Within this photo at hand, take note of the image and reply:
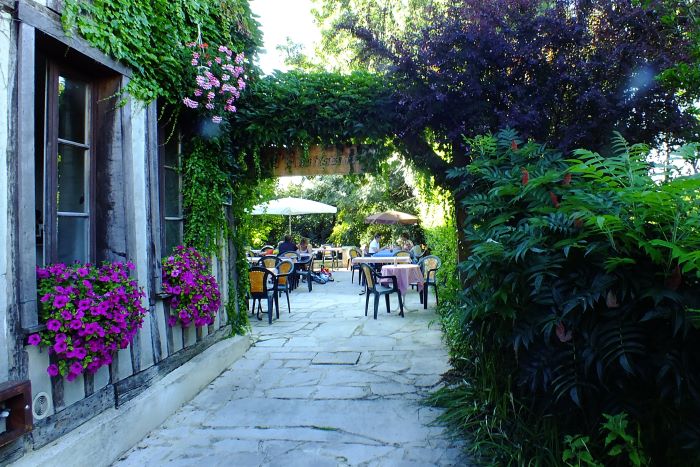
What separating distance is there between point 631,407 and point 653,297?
1.69 feet

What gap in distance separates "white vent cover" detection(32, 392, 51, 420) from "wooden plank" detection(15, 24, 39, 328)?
387 mm

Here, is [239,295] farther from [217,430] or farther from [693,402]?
[693,402]

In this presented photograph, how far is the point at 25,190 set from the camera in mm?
2334

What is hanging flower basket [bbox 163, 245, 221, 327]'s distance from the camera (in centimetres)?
366

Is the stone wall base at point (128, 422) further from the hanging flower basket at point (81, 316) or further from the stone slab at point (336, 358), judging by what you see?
the stone slab at point (336, 358)

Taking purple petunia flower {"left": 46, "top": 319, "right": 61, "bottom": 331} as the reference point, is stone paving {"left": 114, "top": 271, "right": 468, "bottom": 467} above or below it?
below

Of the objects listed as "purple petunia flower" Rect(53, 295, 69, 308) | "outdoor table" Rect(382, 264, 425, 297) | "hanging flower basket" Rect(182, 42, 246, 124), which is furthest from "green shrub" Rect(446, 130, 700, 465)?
"outdoor table" Rect(382, 264, 425, 297)

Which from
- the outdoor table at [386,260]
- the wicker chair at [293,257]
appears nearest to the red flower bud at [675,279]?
the outdoor table at [386,260]

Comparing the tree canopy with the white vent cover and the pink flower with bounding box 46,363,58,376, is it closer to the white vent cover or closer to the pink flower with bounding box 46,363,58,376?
the pink flower with bounding box 46,363,58,376

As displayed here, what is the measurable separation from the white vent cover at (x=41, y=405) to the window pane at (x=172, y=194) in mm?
1942

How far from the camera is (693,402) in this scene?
192 centimetres

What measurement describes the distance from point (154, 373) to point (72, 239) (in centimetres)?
115

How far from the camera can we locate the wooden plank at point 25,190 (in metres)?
2.30

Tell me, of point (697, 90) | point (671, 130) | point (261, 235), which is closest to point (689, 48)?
point (697, 90)
